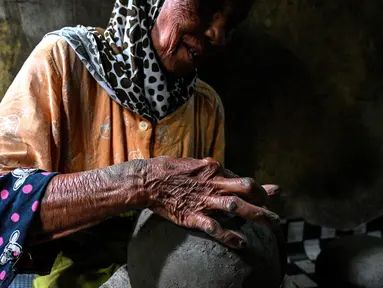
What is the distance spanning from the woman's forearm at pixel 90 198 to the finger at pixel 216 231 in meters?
0.12

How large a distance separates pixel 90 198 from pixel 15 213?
162 millimetres

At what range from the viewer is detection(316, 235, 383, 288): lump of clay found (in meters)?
1.74

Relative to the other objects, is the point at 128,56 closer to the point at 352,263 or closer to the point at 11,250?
the point at 11,250

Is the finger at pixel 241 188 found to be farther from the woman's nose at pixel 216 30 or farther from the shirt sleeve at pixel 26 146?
the woman's nose at pixel 216 30

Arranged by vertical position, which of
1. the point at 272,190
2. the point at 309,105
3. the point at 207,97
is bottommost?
the point at 309,105

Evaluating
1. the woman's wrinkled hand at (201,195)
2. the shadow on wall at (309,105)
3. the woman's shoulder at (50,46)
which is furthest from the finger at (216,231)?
the shadow on wall at (309,105)

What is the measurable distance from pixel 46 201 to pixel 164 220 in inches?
10.4

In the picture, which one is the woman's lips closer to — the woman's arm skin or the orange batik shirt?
the orange batik shirt

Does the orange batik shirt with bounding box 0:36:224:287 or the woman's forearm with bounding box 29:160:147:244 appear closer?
the woman's forearm with bounding box 29:160:147:244

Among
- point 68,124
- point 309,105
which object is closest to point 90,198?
point 68,124

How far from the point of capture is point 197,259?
0.83m

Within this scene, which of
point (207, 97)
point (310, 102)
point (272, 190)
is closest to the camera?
point (272, 190)

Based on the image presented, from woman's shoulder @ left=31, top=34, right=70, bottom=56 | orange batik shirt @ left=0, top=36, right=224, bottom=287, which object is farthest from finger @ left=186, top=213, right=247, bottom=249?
woman's shoulder @ left=31, top=34, right=70, bottom=56

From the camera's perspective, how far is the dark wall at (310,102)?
6.82 feet
